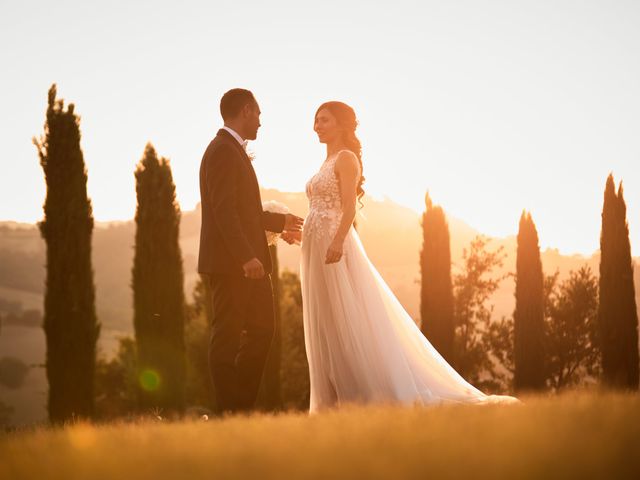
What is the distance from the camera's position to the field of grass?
2.06 meters

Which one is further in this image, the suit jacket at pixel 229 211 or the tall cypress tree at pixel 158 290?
the tall cypress tree at pixel 158 290

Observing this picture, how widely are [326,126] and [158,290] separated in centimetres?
1147

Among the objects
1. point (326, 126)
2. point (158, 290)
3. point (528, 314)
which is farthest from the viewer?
point (528, 314)

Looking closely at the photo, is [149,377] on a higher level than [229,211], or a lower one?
lower

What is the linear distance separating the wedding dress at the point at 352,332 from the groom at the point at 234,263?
75 cm

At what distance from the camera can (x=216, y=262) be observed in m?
5.64

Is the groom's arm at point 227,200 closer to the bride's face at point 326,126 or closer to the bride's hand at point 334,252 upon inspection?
the bride's hand at point 334,252

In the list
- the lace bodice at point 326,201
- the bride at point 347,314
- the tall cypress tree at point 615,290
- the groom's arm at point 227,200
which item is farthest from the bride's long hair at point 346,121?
the tall cypress tree at point 615,290

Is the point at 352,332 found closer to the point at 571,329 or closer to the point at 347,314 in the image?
the point at 347,314

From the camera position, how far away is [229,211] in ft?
18.2

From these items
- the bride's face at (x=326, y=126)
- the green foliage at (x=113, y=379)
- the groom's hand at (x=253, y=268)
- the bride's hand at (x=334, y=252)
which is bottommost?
the green foliage at (x=113, y=379)

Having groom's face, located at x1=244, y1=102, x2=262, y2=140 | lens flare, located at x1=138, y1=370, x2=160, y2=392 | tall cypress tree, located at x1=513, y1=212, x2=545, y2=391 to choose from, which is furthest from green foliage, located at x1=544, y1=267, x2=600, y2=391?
groom's face, located at x1=244, y1=102, x2=262, y2=140

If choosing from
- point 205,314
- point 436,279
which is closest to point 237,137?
point 436,279

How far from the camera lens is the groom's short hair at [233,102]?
5.90m
